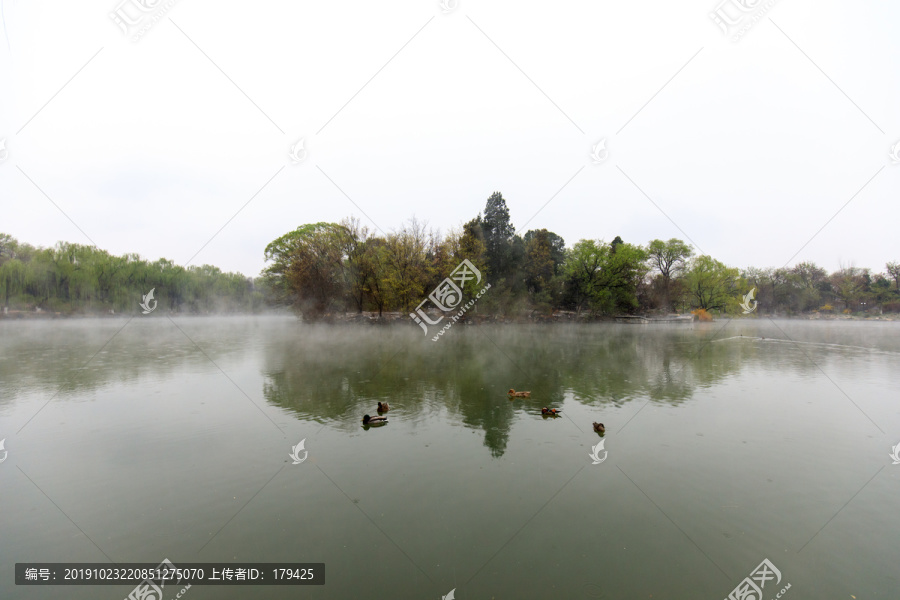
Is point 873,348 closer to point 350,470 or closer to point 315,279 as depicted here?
point 350,470

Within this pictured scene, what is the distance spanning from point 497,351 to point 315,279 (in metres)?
32.0

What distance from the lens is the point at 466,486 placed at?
7.20m

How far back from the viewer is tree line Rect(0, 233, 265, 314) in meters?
60.8

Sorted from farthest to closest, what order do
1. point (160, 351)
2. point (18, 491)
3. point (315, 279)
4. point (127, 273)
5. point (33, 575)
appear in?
point (127, 273) < point (315, 279) < point (160, 351) < point (18, 491) < point (33, 575)

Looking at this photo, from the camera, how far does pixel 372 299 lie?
5128 centimetres

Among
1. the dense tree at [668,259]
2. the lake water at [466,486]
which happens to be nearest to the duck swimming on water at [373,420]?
the lake water at [466,486]

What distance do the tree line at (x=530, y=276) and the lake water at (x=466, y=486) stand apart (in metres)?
33.4

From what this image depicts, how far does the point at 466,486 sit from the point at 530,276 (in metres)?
56.1

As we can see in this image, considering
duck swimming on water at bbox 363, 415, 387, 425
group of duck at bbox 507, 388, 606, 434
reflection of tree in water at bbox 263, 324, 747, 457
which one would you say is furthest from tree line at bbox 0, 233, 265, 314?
group of duck at bbox 507, 388, 606, 434

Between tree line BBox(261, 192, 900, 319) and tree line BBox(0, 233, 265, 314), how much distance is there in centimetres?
2797

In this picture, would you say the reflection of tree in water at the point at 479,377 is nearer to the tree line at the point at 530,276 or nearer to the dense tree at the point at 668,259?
the tree line at the point at 530,276

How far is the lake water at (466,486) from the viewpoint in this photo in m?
5.05

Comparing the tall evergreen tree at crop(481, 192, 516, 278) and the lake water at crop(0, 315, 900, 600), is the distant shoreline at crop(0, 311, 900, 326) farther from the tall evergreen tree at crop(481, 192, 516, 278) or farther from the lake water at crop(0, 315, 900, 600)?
the lake water at crop(0, 315, 900, 600)

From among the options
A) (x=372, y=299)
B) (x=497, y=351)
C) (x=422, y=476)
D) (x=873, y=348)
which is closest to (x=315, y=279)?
(x=372, y=299)
